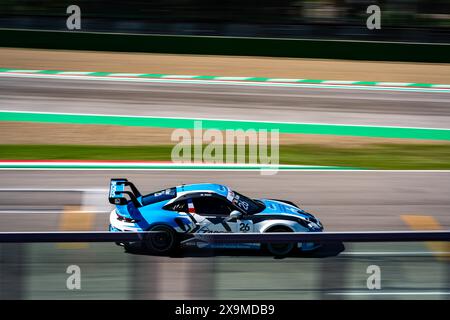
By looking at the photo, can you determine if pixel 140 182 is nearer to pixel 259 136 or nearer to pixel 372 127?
pixel 259 136

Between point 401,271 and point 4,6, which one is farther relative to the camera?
point 4,6

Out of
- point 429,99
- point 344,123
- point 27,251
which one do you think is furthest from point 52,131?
point 27,251

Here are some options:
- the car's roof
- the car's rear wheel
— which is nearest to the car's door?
the car's roof

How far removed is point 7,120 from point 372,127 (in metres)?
9.64

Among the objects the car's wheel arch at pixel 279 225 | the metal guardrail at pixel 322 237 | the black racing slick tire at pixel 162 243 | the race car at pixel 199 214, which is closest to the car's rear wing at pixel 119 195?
the race car at pixel 199 214

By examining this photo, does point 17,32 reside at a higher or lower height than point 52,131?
higher

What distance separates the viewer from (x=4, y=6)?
3017cm

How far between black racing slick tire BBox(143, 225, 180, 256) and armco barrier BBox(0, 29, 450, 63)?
22.6 m

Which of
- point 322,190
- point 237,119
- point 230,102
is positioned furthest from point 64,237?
point 230,102

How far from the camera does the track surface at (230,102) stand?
66.6 feet

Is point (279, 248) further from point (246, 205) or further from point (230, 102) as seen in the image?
point (230, 102)

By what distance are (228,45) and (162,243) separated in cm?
2293

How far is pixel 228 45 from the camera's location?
27469mm

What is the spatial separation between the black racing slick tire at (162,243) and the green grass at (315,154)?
10609 mm
